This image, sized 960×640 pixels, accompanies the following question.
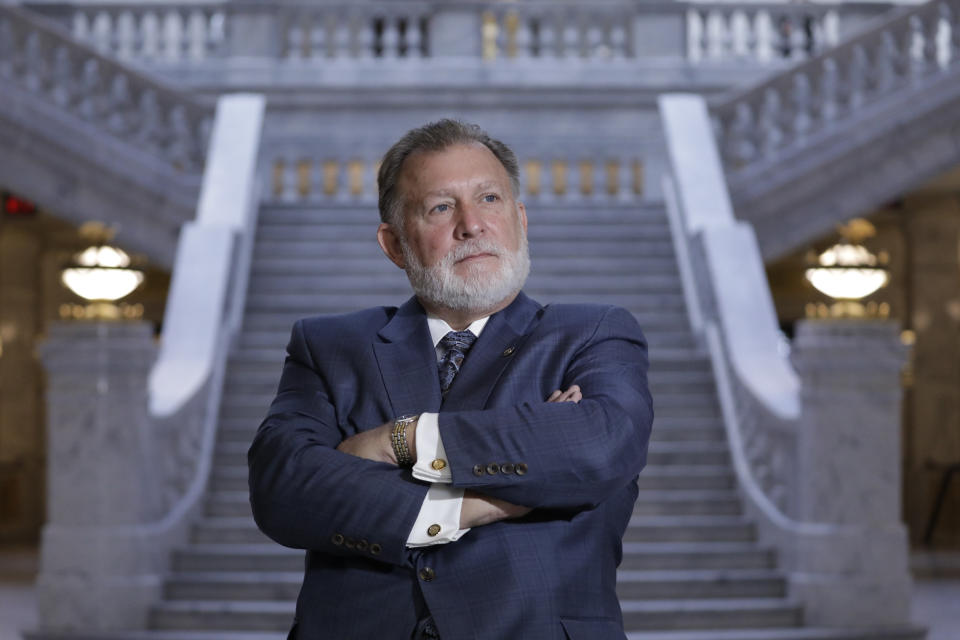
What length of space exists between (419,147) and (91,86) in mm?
10208

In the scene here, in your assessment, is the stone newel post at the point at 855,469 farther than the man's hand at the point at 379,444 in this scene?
Yes

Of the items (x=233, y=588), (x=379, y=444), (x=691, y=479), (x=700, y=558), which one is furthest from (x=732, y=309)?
(x=379, y=444)

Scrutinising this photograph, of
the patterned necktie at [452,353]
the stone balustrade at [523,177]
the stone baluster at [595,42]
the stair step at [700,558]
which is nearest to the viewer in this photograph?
the patterned necktie at [452,353]

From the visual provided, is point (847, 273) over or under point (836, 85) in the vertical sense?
under

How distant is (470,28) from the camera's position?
15961mm

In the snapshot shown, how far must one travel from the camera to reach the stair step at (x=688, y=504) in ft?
27.0

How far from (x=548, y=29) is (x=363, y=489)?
13.7 metres

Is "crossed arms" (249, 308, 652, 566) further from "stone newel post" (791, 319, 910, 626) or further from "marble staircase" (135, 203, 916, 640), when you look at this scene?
"stone newel post" (791, 319, 910, 626)


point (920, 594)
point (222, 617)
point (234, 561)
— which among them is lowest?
point (920, 594)

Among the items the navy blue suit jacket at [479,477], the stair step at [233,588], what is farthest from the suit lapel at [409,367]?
the stair step at [233,588]

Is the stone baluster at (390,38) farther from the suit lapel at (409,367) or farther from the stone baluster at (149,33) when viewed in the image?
the suit lapel at (409,367)

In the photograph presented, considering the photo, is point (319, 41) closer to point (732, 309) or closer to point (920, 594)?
point (732, 309)

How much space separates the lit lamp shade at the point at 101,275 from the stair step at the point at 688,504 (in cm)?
343

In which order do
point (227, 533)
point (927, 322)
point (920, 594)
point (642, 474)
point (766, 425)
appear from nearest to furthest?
1. point (766, 425)
2. point (227, 533)
3. point (642, 474)
4. point (920, 594)
5. point (927, 322)
